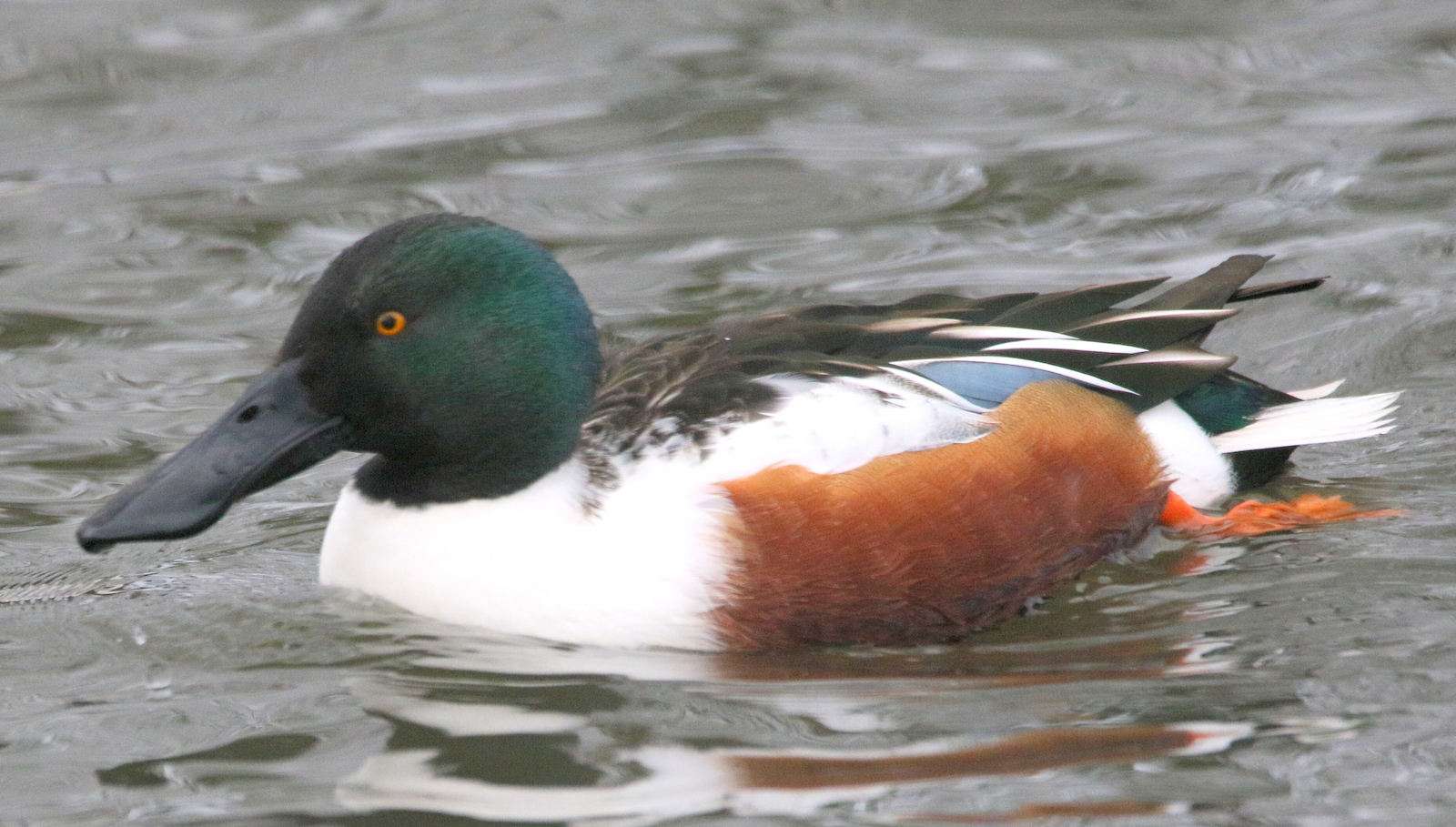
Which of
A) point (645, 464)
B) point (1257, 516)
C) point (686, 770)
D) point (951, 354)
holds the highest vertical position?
point (951, 354)

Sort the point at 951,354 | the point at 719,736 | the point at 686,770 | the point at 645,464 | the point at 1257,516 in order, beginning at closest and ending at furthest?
the point at 686,770 → the point at 719,736 → the point at 645,464 → the point at 951,354 → the point at 1257,516

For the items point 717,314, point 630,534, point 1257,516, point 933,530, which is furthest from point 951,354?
point 717,314

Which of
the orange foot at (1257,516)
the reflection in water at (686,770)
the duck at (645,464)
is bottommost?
the reflection in water at (686,770)

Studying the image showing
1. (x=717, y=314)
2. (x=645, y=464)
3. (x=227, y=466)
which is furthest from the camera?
(x=717, y=314)

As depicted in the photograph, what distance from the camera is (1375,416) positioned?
524 centimetres

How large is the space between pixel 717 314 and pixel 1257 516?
8.04ft

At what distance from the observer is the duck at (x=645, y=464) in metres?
4.35

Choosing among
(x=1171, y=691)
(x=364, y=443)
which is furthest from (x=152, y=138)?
(x=1171, y=691)

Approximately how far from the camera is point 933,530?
4492 millimetres

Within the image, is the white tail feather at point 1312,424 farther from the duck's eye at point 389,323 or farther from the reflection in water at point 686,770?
the duck's eye at point 389,323

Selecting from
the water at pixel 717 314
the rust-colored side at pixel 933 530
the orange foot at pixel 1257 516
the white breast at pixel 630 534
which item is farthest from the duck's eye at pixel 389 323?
the orange foot at pixel 1257 516

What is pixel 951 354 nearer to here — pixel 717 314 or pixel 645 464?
pixel 645 464

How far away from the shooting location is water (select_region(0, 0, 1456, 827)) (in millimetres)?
3883

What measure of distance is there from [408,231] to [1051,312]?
1715mm
